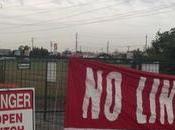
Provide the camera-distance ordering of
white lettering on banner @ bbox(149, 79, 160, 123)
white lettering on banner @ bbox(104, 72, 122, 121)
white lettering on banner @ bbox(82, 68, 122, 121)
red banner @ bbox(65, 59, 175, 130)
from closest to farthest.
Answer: red banner @ bbox(65, 59, 175, 130), white lettering on banner @ bbox(82, 68, 122, 121), white lettering on banner @ bbox(104, 72, 122, 121), white lettering on banner @ bbox(149, 79, 160, 123)

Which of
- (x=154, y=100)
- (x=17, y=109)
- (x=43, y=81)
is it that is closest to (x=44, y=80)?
(x=43, y=81)

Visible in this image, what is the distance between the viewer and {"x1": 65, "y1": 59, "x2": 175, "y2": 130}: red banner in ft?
24.6

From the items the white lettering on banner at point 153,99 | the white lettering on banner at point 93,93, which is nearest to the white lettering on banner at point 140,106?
the white lettering on banner at point 153,99

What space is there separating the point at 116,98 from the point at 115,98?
0.05ft

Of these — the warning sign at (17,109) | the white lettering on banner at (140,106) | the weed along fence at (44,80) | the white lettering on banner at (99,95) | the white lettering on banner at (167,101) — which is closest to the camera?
the warning sign at (17,109)

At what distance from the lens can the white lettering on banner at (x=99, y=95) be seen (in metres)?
7.64

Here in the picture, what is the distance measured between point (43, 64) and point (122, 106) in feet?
8.51

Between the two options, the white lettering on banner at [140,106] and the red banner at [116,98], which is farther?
the white lettering on banner at [140,106]

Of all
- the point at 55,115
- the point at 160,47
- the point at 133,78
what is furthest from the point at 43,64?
the point at 160,47

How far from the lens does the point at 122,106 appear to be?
7906 millimetres

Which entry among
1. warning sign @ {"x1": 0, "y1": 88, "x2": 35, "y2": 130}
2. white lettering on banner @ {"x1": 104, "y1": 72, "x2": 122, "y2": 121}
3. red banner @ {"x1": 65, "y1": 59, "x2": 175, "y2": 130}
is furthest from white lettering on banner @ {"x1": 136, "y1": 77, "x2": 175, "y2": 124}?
warning sign @ {"x1": 0, "y1": 88, "x2": 35, "y2": 130}

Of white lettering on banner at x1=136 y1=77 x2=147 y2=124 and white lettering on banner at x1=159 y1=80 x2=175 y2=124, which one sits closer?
white lettering on banner at x1=136 y1=77 x2=147 y2=124

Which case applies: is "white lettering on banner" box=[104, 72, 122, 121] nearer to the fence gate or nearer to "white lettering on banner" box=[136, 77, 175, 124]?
"white lettering on banner" box=[136, 77, 175, 124]

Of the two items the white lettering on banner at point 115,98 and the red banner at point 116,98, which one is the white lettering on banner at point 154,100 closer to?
the red banner at point 116,98
